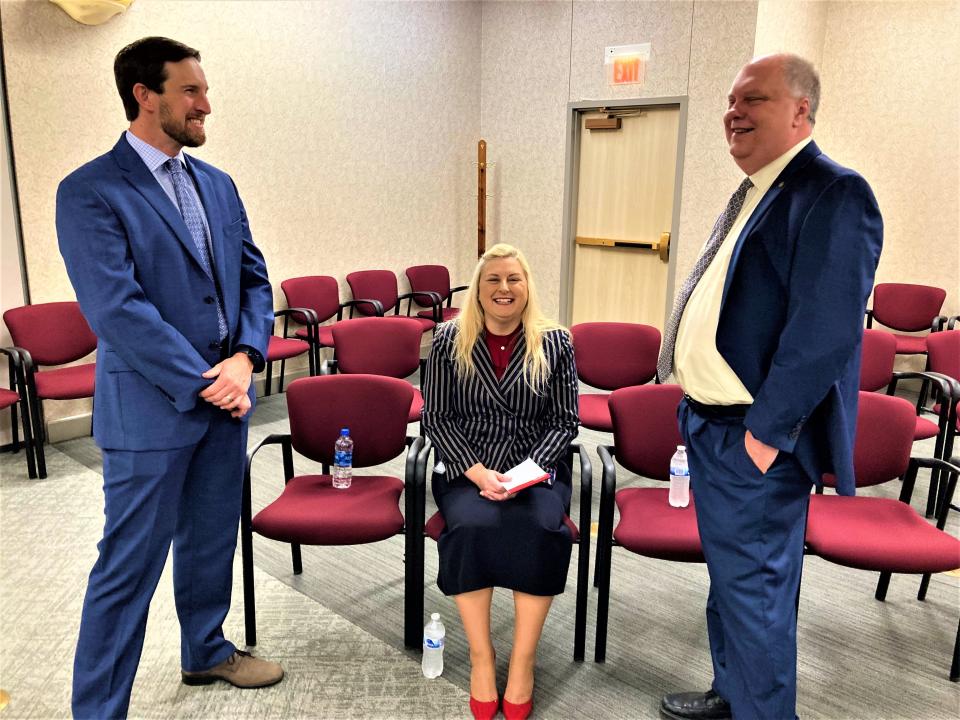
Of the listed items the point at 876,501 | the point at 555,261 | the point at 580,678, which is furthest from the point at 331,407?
the point at 555,261

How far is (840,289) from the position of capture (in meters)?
1.52

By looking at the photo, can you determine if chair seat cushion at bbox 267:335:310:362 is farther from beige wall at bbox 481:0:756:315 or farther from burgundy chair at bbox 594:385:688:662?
beige wall at bbox 481:0:756:315

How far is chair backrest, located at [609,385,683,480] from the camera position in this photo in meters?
2.65

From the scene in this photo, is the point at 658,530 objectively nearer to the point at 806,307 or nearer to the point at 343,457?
the point at 806,307

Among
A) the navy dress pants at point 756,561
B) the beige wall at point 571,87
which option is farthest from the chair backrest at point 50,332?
the beige wall at point 571,87

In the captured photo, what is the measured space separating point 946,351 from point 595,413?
1957 millimetres

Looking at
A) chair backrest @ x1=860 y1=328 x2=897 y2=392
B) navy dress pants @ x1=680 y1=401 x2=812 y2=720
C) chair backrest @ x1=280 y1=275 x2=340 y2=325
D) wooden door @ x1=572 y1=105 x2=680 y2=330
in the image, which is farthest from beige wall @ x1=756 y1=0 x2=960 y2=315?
navy dress pants @ x1=680 y1=401 x2=812 y2=720

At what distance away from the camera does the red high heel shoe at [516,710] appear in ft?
6.75

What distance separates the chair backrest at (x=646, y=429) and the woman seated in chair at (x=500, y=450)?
31 cm

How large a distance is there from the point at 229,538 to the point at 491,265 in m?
1.18

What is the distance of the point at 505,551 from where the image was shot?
2104 millimetres

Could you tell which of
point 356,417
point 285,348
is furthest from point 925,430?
point 285,348

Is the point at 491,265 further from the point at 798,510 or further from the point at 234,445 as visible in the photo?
the point at 798,510

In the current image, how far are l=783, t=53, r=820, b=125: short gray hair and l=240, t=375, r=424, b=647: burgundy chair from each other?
148cm
